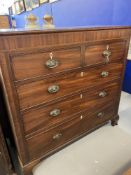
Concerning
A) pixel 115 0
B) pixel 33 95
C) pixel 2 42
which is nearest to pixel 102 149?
pixel 33 95

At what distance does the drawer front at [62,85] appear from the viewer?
2.65ft

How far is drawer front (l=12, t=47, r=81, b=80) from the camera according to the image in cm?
72

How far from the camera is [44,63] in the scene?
79 cm

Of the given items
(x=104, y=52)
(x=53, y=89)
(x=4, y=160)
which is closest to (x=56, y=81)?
(x=53, y=89)

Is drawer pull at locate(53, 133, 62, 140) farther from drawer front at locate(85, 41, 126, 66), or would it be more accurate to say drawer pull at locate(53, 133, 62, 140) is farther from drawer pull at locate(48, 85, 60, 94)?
drawer front at locate(85, 41, 126, 66)

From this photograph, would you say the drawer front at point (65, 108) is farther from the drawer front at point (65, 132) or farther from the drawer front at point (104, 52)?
the drawer front at point (104, 52)

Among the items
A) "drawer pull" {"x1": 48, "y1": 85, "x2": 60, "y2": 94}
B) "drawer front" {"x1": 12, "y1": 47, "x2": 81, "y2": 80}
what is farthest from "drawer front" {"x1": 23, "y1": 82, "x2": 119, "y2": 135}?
"drawer front" {"x1": 12, "y1": 47, "x2": 81, "y2": 80}

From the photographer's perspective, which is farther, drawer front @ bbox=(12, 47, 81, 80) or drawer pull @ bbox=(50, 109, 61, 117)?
drawer pull @ bbox=(50, 109, 61, 117)

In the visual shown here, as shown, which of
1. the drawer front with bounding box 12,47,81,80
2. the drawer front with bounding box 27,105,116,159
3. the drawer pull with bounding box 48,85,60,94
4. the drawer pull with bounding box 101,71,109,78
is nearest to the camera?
the drawer front with bounding box 12,47,81,80

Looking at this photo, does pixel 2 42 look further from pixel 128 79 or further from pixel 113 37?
pixel 128 79

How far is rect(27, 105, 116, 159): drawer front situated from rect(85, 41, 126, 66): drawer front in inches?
17.6

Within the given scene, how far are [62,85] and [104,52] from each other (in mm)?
410

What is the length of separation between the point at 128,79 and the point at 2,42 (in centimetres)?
151

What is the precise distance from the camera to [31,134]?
0.93 m
